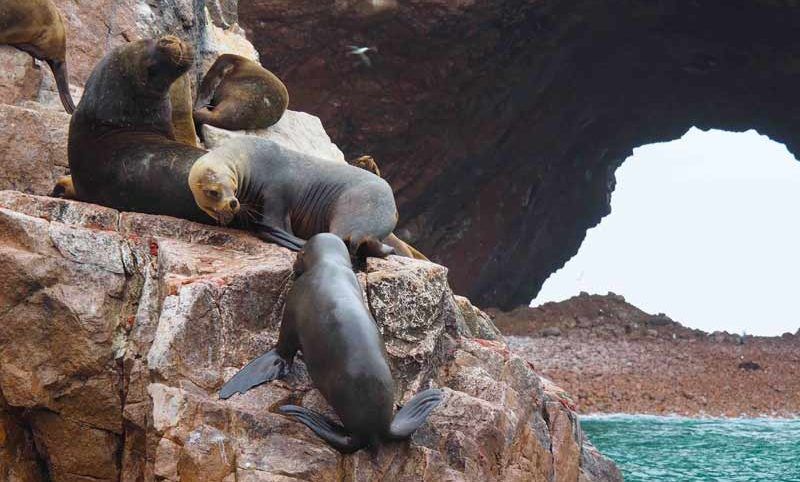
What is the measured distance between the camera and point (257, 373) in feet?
12.0

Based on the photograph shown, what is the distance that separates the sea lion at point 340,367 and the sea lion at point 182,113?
2.64 metres

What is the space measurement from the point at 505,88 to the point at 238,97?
994cm

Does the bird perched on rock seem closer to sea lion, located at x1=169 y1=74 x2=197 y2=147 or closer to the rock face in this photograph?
sea lion, located at x1=169 y1=74 x2=197 y2=147

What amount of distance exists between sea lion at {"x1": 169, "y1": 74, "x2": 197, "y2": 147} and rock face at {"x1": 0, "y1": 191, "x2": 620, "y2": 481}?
1671mm

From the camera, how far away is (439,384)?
163 inches

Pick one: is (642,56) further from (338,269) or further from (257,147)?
(338,269)

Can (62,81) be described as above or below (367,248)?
below

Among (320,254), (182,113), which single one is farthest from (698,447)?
(320,254)

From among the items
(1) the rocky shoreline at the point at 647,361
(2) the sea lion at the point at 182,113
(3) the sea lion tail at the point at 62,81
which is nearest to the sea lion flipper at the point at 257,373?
(2) the sea lion at the point at 182,113

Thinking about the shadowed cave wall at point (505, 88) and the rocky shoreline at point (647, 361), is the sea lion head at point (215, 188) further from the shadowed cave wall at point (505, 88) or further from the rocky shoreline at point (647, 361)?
the shadowed cave wall at point (505, 88)

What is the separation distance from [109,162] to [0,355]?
56.1 inches

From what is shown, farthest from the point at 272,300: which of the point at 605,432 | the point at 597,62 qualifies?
the point at 597,62

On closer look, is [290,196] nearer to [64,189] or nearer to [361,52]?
[64,189]

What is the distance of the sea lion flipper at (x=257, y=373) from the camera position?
3.61 m
